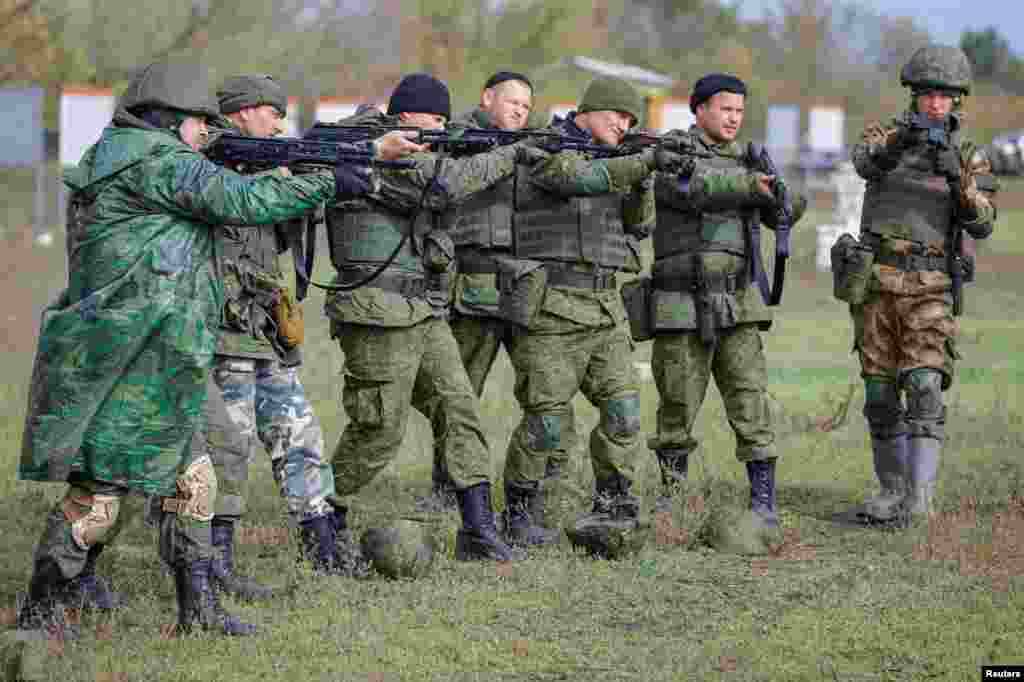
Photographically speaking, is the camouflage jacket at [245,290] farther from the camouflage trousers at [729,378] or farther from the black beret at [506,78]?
the camouflage trousers at [729,378]

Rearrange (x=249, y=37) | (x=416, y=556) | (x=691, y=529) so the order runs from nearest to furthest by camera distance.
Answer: (x=416, y=556), (x=691, y=529), (x=249, y=37)

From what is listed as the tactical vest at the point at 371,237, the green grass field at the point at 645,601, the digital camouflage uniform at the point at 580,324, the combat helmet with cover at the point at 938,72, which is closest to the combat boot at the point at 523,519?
the digital camouflage uniform at the point at 580,324

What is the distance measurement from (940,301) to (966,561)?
5.84 feet

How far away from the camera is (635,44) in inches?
3317

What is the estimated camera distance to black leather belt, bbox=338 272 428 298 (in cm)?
848

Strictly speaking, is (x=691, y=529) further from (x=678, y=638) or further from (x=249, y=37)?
(x=249, y=37)

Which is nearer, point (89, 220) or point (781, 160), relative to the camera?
point (89, 220)

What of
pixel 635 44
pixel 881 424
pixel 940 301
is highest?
pixel 635 44

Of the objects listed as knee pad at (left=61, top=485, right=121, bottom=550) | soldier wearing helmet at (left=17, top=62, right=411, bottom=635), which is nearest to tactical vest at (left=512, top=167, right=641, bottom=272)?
soldier wearing helmet at (left=17, top=62, right=411, bottom=635)

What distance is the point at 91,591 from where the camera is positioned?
292 inches

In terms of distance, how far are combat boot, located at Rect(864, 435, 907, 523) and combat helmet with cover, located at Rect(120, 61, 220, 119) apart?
468 centimetres

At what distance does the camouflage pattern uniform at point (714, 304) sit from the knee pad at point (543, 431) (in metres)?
0.92

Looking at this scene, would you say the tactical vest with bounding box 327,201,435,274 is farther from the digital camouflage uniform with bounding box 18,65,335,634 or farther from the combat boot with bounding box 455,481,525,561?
the digital camouflage uniform with bounding box 18,65,335,634

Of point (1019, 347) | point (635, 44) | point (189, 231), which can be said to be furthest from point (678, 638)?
point (635, 44)
